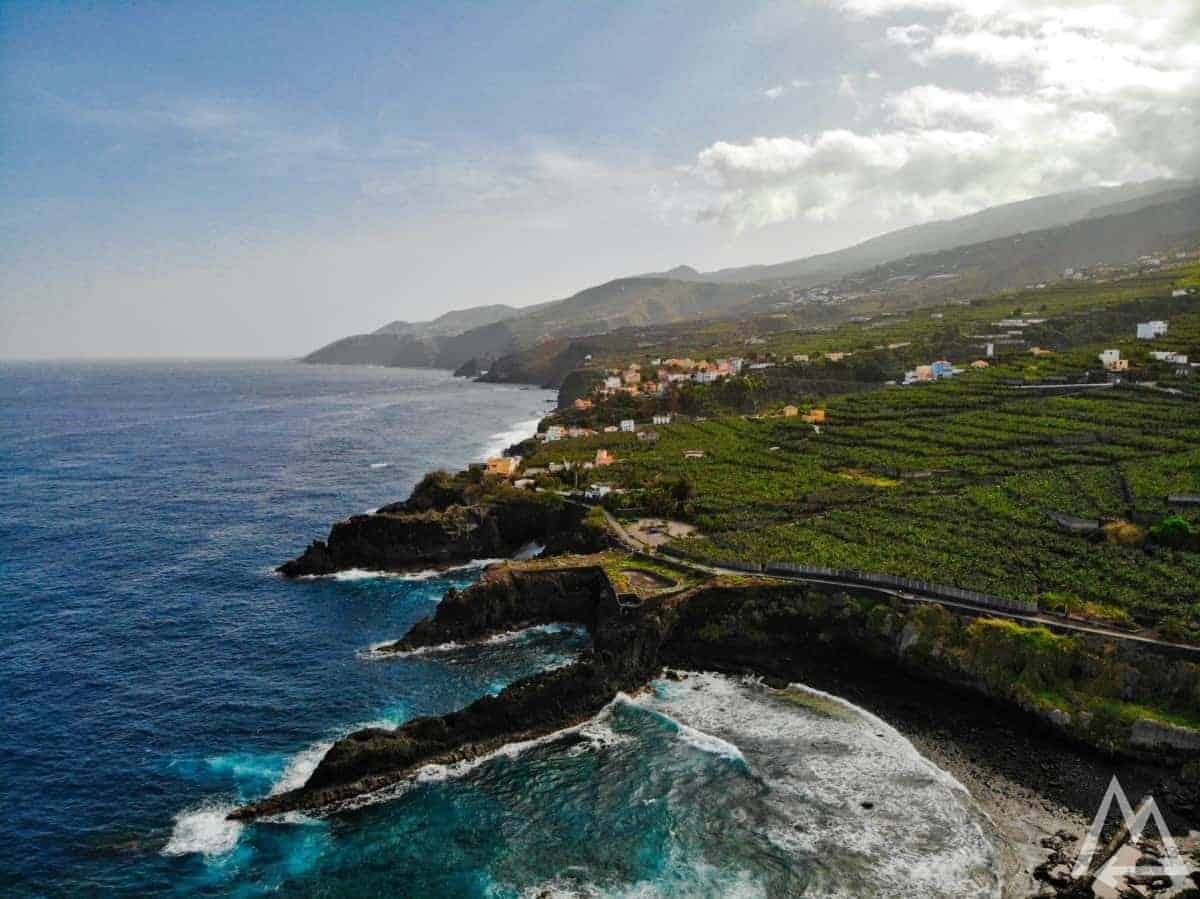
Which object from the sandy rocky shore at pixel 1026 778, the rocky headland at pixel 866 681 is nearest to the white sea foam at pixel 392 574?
the rocky headland at pixel 866 681

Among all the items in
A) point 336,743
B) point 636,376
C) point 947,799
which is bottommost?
point 947,799

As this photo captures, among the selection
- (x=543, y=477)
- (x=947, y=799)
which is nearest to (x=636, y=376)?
(x=543, y=477)

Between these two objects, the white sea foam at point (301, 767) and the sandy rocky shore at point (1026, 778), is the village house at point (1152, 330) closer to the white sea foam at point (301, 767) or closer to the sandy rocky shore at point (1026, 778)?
the sandy rocky shore at point (1026, 778)

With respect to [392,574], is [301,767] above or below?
below

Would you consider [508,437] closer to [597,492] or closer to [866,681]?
[597,492]

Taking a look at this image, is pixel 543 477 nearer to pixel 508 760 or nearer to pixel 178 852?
pixel 508 760

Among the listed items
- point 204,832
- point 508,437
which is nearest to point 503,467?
point 508,437

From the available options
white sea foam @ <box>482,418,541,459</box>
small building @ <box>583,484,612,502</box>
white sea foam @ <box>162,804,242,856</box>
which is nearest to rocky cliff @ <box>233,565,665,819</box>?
white sea foam @ <box>162,804,242,856</box>
